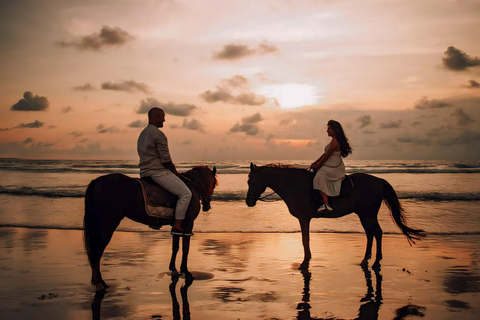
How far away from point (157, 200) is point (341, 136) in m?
3.68

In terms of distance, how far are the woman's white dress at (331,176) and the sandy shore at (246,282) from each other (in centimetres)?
145

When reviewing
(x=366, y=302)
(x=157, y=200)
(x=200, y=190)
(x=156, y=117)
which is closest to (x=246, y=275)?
(x=200, y=190)

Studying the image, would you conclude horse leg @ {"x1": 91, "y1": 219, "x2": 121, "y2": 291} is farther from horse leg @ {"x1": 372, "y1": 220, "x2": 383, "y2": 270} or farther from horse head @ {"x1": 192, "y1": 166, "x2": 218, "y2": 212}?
horse leg @ {"x1": 372, "y1": 220, "x2": 383, "y2": 270}

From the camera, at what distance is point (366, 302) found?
231 inches

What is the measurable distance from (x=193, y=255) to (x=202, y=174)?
2.19m

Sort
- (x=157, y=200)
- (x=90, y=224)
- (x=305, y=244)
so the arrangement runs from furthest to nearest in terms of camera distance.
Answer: (x=305, y=244) → (x=157, y=200) → (x=90, y=224)

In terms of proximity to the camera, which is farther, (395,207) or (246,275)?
(395,207)

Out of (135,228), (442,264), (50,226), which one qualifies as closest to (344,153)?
(442,264)

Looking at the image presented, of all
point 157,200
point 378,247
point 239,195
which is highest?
point 157,200

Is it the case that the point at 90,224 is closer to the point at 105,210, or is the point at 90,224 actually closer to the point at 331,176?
the point at 105,210

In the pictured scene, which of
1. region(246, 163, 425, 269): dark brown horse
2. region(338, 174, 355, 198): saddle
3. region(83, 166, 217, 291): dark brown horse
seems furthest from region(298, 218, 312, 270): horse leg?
region(83, 166, 217, 291): dark brown horse

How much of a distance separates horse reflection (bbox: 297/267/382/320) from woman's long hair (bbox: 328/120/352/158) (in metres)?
2.37

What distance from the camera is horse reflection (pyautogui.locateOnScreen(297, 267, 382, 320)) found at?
5270 millimetres

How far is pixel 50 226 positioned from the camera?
44.9 feet
